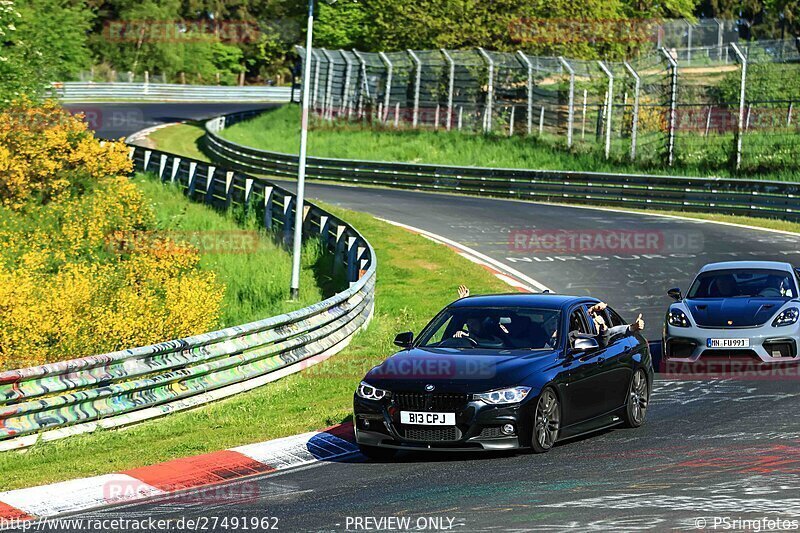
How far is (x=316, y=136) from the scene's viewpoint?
56.0 meters

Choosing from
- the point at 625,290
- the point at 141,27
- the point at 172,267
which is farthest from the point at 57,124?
the point at 141,27

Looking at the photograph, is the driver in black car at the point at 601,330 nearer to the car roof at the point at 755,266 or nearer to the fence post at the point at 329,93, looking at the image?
the car roof at the point at 755,266

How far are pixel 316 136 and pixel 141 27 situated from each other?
48.8 meters

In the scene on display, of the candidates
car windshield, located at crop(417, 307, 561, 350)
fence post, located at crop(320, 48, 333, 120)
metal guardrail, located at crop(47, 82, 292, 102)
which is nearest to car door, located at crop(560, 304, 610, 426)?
car windshield, located at crop(417, 307, 561, 350)

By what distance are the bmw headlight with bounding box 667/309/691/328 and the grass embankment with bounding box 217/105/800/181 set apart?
876 inches

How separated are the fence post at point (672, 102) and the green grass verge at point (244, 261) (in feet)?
49.3

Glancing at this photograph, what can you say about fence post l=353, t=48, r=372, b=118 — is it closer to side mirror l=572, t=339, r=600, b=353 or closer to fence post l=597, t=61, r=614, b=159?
fence post l=597, t=61, r=614, b=159

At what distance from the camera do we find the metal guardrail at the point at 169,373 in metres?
12.3

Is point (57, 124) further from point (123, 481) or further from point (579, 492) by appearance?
point (579, 492)

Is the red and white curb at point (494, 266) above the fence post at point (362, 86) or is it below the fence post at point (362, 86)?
below

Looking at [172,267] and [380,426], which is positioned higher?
[380,426]

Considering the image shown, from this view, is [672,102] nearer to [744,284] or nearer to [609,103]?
[609,103]

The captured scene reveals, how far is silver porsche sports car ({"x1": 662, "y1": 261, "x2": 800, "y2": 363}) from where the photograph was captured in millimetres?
16484

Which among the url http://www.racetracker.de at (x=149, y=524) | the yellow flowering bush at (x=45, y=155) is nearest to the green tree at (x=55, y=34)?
the yellow flowering bush at (x=45, y=155)
